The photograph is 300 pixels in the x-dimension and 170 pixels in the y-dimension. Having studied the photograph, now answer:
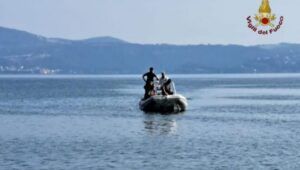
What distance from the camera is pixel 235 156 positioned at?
36375 mm

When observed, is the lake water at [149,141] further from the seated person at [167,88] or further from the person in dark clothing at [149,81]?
the person in dark clothing at [149,81]

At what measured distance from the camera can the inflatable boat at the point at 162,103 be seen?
63.5m

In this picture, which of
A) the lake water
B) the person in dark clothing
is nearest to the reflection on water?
the lake water

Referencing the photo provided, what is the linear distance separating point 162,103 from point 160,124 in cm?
925

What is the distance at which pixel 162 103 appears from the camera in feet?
209

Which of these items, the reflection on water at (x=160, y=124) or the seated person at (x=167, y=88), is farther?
the seated person at (x=167, y=88)

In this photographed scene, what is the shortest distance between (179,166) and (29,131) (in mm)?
19461

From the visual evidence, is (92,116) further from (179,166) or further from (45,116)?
(179,166)

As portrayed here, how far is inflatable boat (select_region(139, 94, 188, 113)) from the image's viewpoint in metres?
63.5

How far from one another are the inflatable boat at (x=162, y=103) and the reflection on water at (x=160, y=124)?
3.75ft

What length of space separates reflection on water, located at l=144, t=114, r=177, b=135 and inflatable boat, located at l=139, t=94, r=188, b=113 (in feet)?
3.75

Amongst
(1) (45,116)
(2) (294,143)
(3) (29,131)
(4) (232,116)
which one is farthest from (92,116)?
(2) (294,143)

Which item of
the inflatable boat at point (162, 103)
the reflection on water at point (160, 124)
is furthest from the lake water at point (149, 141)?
the inflatable boat at point (162, 103)

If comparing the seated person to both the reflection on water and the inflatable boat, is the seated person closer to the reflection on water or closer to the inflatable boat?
the inflatable boat
